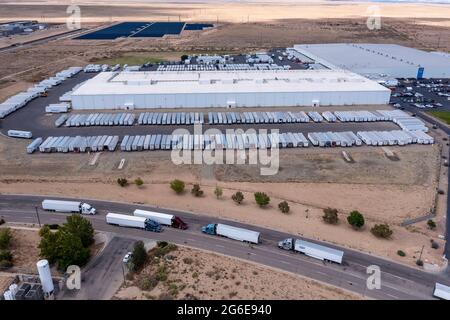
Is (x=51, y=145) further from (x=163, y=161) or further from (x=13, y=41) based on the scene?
(x=13, y=41)

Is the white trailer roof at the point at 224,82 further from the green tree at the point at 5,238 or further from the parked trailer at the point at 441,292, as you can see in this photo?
the parked trailer at the point at 441,292

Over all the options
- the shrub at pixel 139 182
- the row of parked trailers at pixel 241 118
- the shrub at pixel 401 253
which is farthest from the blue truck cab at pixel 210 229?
the row of parked trailers at pixel 241 118

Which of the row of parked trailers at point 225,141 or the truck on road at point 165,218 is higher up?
the row of parked trailers at point 225,141

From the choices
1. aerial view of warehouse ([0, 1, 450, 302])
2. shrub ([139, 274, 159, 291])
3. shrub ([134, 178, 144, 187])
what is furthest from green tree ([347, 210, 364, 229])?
shrub ([134, 178, 144, 187])

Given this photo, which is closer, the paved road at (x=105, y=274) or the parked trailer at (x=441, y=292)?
the parked trailer at (x=441, y=292)

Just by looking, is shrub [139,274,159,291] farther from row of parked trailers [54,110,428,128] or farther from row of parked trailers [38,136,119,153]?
row of parked trailers [54,110,428,128]

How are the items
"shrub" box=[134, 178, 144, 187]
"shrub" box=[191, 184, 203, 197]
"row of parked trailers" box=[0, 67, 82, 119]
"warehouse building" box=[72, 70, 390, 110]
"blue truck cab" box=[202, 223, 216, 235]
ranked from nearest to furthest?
1. "blue truck cab" box=[202, 223, 216, 235]
2. "shrub" box=[191, 184, 203, 197]
3. "shrub" box=[134, 178, 144, 187]
4. "row of parked trailers" box=[0, 67, 82, 119]
5. "warehouse building" box=[72, 70, 390, 110]

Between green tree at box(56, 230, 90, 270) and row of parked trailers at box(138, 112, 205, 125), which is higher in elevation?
row of parked trailers at box(138, 112, 205, 125)
